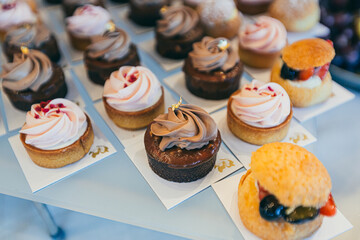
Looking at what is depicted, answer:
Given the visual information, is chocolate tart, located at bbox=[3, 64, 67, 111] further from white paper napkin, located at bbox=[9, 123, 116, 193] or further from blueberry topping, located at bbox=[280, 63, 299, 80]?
blueberry topping, located at bbox=[280, 63, 299, 80]

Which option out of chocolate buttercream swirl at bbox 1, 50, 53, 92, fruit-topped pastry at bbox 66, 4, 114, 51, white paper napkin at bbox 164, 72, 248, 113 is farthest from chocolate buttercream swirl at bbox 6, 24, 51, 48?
white paper napkin at bbox 164, 72, 248, 113

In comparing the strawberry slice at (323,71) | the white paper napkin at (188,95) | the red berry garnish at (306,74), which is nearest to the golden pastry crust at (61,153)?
the white paper napkin at (188,95)

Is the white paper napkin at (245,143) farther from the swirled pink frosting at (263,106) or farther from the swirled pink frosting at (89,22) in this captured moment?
the swirled pink frosting at (89,22)

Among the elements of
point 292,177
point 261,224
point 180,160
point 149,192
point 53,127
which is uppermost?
point 292,177

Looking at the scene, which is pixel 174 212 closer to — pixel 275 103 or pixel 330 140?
pixel 275 103

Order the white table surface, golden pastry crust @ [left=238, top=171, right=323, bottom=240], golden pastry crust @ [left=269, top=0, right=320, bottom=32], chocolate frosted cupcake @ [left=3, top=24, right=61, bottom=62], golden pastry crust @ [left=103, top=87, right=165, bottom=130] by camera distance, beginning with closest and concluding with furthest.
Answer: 1. golden pastry crust @ [left=238, top=171, right=323, bottom=240]
2. the white table surface
3. golden pastry crust @ [left=103, top=87, right=165, bottom=130]
4. chocolate frosted cupcake @ [left=3, top=24, right=61, bottom=62]
5. golden pastry crust @ [left=269, top=0, right=320, bottom=32]

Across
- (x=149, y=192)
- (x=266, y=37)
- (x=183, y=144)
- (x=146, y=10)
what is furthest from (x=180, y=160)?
Answer: (x=146, y=10)

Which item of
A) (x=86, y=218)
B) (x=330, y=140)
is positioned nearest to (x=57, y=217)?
(x=86, y=218)

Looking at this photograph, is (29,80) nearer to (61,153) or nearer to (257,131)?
(61,153)
